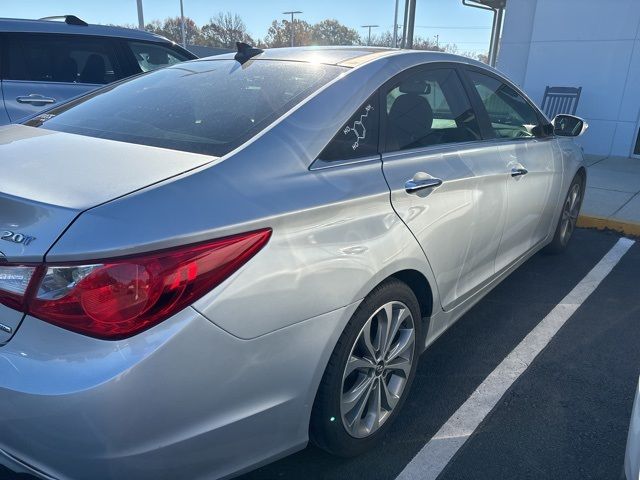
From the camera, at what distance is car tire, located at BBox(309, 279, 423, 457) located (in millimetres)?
Answer: 1987

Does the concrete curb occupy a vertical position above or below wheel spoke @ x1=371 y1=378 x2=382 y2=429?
below

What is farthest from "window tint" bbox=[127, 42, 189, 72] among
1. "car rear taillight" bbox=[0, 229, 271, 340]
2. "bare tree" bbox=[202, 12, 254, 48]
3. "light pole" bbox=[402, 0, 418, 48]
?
"bare tree" bbox=[202, 12, 254, 48]

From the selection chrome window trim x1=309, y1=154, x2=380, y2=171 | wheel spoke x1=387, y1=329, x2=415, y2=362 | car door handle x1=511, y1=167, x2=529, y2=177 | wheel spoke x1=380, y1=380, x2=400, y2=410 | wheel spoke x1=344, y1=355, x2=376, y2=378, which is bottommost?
wheel spoke x1=380, y1=380, x2=400, y2=410

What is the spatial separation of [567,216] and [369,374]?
3258mm

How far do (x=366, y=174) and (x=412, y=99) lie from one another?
71 centimetres

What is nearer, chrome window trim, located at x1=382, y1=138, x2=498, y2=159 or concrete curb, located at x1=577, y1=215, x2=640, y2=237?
chrome window trim, located at x1=382, y1=138, x2=498, y2=159

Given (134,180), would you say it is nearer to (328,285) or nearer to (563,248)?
(328,285)

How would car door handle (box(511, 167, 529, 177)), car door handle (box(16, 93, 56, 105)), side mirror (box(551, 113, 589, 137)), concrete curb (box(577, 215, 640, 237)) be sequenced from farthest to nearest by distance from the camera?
1. concrete curb (box(577, 215, 640, 237))
2. car door handle (box(16, 93, 56, 105))
3. side mirror (box(551, 113, 589, 137))
4. car door handle (box(511, 167, 529, 177))

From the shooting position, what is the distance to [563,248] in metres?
4.78

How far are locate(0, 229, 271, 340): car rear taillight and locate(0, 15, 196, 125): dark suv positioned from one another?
3770 mm

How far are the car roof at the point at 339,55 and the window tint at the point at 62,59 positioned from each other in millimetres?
3017

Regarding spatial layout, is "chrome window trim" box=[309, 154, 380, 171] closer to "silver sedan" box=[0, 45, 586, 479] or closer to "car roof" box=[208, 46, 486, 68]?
"silver sedan" box=[0, 45, 586, 479]

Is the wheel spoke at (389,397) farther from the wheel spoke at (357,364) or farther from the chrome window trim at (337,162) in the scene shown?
the chrome window trim at (337,162)

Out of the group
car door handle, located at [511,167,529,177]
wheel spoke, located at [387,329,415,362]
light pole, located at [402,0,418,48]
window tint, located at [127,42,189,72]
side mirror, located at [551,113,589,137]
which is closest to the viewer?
wheel spoke, located at [387,329,415,362]
